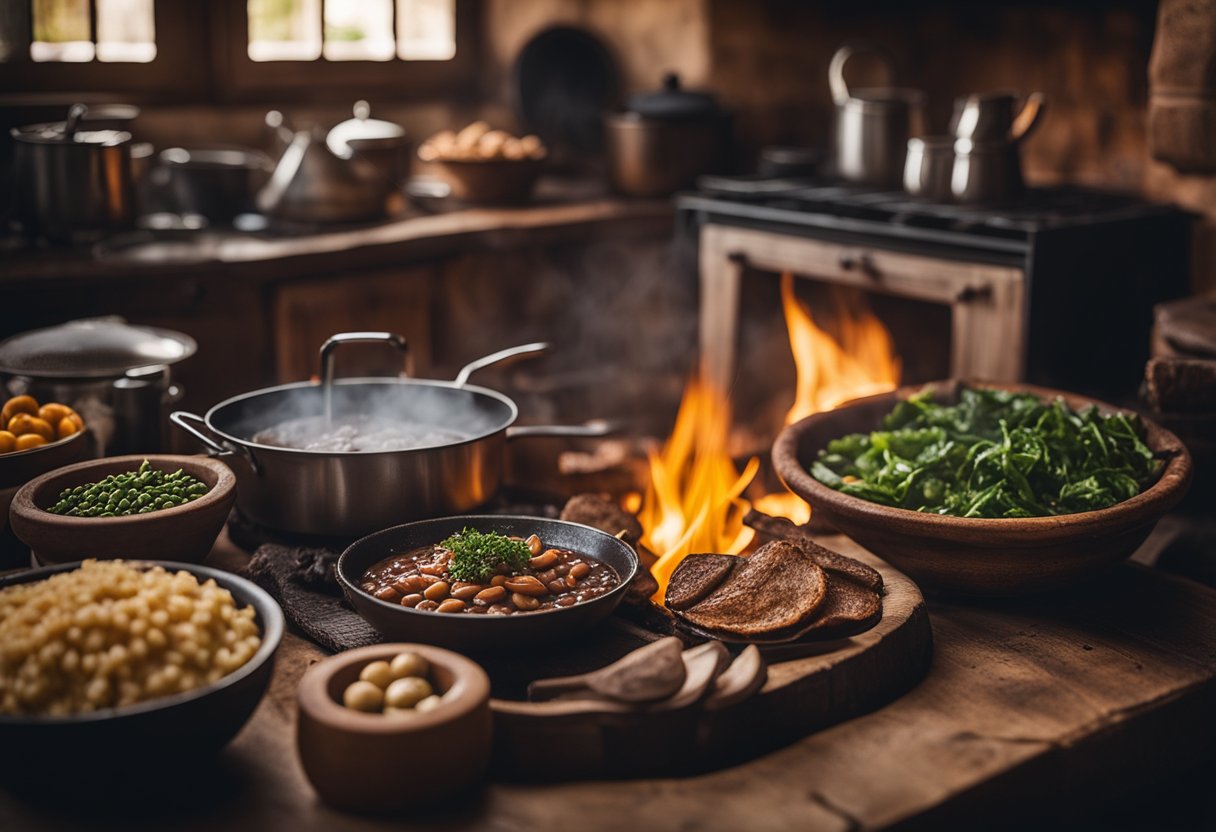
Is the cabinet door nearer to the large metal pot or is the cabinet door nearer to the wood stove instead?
the wood stove

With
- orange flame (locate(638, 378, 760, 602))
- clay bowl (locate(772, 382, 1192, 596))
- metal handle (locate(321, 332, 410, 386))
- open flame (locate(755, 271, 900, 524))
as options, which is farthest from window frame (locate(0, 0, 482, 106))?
clay bowl (locate(772, 382, 1192, 596))

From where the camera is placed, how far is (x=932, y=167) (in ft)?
12.1

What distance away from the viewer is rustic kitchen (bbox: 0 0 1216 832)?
1.73m

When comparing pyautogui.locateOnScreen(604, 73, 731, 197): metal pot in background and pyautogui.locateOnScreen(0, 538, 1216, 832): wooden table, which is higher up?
pyautogui.locateOnScreen(604, 73, 731, 197): metal pot in background

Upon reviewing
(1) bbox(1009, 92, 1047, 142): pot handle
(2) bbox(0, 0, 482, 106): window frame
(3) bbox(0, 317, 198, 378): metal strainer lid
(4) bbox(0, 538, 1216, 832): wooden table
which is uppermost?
(2) bbox(0, 0, 482, 106): window frame

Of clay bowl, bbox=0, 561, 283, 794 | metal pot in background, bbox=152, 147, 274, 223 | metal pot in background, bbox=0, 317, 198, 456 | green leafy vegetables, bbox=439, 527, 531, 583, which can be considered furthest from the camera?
metal pot in background, bbox=152, 147, 274, 223

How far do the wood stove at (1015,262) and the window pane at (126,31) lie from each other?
2326 millimetres

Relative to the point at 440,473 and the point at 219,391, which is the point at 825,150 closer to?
the point at 219,391

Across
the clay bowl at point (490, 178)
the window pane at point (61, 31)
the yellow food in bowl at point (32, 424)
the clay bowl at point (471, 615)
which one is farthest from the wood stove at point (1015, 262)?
the window pane at point (61, 31)

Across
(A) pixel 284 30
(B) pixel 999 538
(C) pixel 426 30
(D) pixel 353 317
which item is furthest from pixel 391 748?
A: (C) pixel 426 30

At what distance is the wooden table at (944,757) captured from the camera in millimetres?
1666

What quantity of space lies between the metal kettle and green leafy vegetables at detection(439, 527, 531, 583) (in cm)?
252

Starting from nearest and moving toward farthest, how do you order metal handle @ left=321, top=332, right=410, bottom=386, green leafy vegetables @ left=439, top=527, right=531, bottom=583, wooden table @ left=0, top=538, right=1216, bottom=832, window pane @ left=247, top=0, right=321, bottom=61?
1. wooden table @ left=0, top=538, right=1216, bottom=832
2. green leafy vegetables @ left=439, top=527, right=531, bottom=583
3. metal handle @ left=321, top=332, right=410, bottom=386
4. window pane @ left=247, top=0, right=321, bottom=61

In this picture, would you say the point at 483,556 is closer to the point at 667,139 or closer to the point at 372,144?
the point at 372,144
